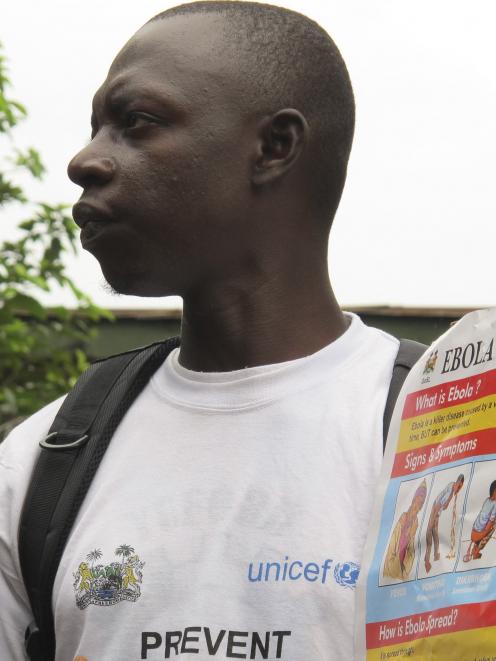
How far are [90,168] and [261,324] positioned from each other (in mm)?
484

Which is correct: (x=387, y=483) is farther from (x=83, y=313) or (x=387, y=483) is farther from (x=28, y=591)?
(x=83, y=313)

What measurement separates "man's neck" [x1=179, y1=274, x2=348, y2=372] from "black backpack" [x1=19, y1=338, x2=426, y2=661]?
0.20 meters

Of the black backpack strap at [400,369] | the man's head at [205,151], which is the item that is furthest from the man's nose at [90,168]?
the black backpack strap at [400,369]

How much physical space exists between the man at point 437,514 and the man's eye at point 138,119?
99 centimetres

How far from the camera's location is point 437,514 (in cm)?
208

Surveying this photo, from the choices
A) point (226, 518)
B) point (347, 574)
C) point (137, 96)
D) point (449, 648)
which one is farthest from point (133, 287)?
point (449, 648)

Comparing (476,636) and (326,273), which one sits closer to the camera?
(476,636)

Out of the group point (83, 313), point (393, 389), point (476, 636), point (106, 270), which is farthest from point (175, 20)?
point (83, 313)

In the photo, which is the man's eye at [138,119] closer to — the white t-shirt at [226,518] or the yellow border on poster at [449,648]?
the white t-shirt at [226,518]

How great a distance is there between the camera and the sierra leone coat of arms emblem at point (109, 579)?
2406mm

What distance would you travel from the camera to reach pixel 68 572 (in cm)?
246

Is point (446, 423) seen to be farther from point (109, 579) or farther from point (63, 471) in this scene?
point (63, 471)

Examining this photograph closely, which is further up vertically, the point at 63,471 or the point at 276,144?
the point at 276,144

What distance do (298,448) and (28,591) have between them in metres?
0.63
